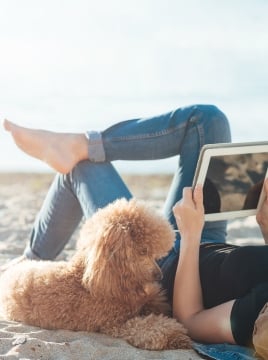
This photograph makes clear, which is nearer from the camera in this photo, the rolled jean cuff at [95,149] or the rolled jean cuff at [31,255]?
the rolled jean cuff at [95,149]

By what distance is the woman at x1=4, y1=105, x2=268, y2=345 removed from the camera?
9.23 feet

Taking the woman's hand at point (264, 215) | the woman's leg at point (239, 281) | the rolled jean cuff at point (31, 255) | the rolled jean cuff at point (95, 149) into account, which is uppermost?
the rolled jean cuff at point (95, 149)

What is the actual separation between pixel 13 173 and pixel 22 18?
869cm

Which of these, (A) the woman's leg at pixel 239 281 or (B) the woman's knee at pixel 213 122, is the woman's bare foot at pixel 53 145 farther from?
(A) the woman's leg at pixel 239 281

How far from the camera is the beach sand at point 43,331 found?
2.56 m

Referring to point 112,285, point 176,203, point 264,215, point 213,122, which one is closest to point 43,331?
point 112,285

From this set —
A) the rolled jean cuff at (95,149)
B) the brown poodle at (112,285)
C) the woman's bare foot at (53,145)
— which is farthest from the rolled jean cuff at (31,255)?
the brown poodle at (112,285)

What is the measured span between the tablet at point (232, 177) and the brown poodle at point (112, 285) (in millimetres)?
→ 325

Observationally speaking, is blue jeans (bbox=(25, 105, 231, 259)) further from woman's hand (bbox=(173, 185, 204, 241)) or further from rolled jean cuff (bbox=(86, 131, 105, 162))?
woman's hand (bbox=(173, 185, 204, 241))

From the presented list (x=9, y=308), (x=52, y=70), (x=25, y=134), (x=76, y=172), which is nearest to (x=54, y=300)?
(x=9, y=308)

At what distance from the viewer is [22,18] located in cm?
2164

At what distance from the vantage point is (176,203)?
9.75ft

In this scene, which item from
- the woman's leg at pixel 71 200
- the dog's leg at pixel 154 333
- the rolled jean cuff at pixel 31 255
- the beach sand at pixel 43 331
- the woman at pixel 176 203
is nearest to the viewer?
the beach sand at pixel 43 331

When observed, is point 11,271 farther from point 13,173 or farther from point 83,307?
point 13,173
